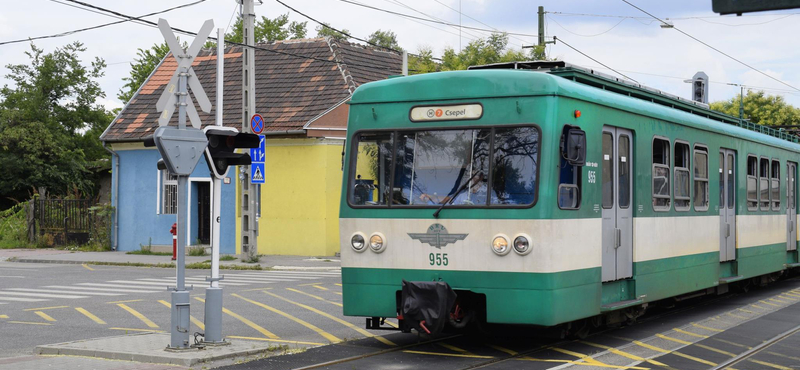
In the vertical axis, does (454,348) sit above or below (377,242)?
below

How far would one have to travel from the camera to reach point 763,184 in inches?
717

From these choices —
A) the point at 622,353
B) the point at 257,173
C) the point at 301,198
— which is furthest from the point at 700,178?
the point at 301,198

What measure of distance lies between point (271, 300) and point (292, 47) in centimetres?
1759

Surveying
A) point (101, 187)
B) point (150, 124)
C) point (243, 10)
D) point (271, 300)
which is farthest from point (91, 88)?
point (271, 300)

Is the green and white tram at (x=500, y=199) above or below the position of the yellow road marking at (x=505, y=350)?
above

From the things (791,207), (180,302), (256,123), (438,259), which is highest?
(256,123)

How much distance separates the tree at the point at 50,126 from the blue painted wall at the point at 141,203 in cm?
1461

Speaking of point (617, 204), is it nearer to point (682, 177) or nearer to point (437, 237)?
point (682, 177)

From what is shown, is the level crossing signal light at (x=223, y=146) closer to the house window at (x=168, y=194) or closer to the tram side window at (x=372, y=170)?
the tram side window at (x=372, y=170)

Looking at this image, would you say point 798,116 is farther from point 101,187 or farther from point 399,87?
point 399,87

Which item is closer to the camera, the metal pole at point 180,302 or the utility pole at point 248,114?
the metal pole at point 180,302

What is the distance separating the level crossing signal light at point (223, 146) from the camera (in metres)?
11.3

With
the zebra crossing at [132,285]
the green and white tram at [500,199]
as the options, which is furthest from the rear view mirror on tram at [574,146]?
the zebra crossing at [132,285]

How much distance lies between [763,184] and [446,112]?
9.88 meters
